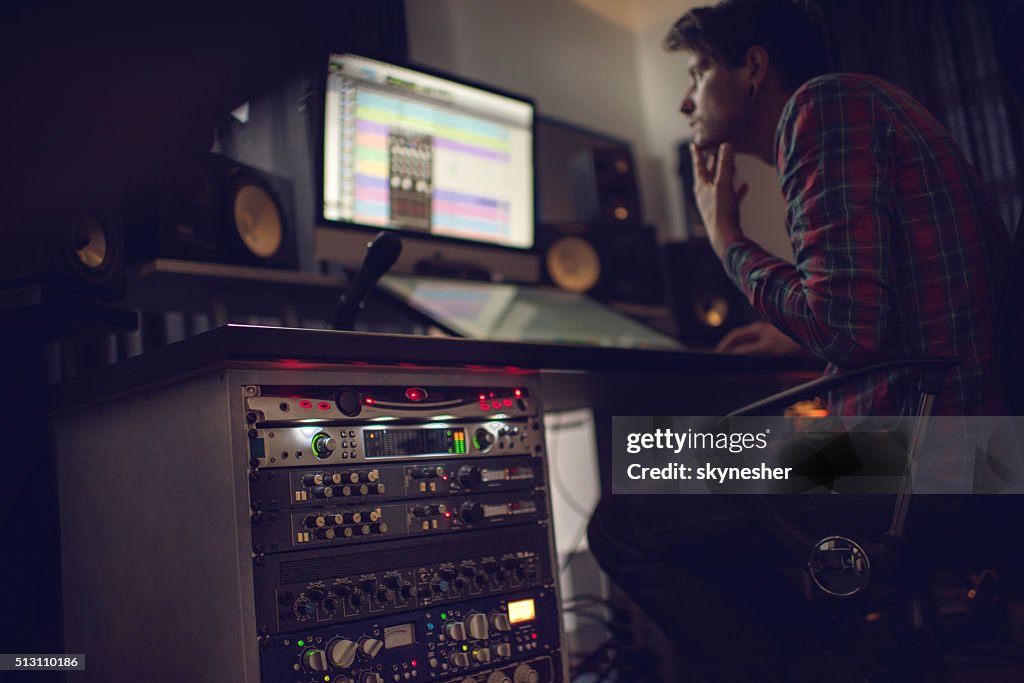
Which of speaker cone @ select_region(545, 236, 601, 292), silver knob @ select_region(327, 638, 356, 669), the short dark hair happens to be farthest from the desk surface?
speaker cone @ select_region(545, 236, 601, 292)

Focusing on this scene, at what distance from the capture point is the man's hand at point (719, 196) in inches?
50.8

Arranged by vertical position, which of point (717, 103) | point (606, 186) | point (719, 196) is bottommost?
point (719, 196)

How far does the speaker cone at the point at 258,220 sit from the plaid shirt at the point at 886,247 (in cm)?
91

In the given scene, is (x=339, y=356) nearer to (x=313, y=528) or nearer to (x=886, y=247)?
(x=313, y=528)

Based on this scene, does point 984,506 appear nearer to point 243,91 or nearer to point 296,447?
point 296,447

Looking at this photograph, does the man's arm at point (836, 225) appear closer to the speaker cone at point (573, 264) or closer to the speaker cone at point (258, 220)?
the speaker cone at point (258, 220)

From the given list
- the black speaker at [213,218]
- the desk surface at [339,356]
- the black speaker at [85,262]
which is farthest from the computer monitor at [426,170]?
the desk surface at [339,356]

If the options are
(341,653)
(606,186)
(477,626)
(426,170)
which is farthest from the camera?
(606,186)

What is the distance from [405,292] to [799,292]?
0.73 meters

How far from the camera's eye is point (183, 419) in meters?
0.89

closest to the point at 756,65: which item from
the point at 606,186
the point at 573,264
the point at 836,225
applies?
the point at 836,225

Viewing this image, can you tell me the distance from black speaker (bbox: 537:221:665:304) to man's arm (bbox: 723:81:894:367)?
1160 millimetres

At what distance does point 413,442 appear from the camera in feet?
3.23

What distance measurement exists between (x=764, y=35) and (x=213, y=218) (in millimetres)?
958
